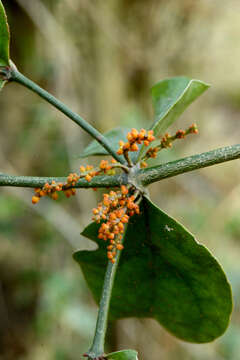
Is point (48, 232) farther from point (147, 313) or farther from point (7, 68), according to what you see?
point (7, 68)

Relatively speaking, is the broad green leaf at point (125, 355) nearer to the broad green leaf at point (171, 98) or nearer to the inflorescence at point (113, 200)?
the inflorescence at point (113, 200)

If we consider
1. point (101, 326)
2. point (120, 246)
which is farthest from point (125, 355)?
point (120, 246)

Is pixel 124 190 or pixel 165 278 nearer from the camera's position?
pixel 124 190

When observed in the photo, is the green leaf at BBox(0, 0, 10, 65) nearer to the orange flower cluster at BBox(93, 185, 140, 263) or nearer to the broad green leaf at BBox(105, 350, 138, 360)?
the orange flower cluster at BBox(93, 185, 140, 263)

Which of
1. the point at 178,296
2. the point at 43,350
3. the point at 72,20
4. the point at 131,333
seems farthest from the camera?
the point at 72,20

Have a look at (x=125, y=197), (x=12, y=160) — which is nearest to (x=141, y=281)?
(x=125, y=197)

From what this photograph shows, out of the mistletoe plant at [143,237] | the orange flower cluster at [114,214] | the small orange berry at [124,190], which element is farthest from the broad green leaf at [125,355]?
the small orange berry at [124,190]

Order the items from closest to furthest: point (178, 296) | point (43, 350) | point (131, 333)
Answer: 1. point (178, 296)
2. point (43, 350)
3. point (131, 333)

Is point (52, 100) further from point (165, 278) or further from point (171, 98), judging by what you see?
point (165, 278)
